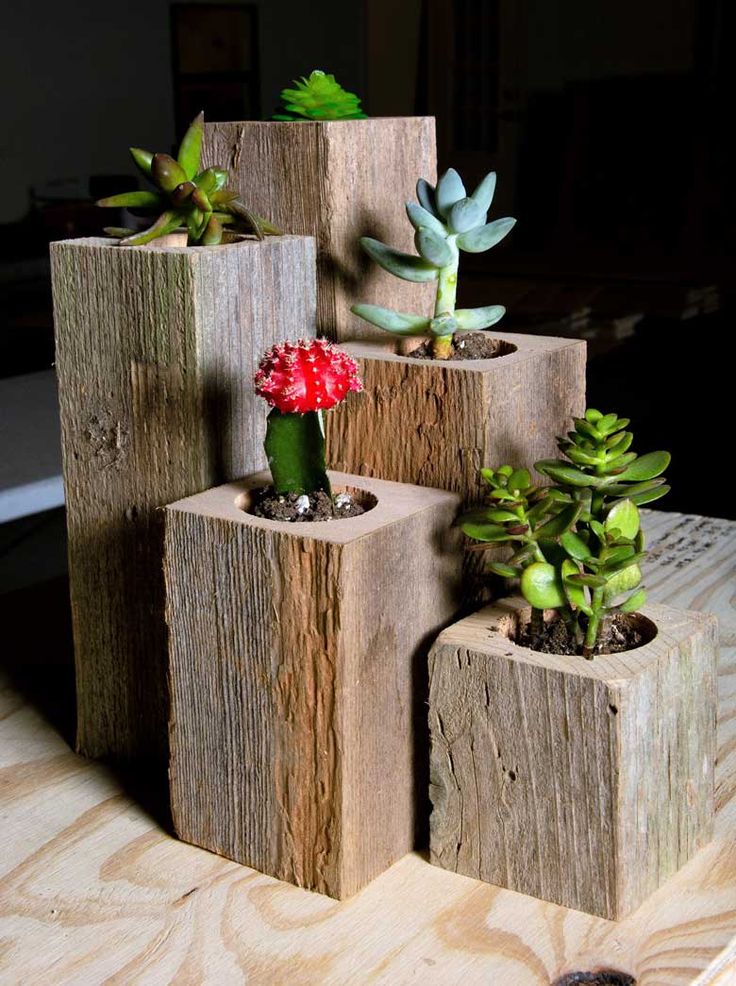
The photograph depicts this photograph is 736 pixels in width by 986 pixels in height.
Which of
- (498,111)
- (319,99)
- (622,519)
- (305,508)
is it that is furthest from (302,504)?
(498,111)

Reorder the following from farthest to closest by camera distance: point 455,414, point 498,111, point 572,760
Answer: point 498,111
point 455,414
point 572,760

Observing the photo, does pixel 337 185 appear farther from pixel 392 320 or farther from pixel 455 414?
pixel 455 414

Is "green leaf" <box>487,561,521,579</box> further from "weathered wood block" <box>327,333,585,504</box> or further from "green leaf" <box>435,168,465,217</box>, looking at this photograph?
"green leaf" <box>435,168,465,217</box>

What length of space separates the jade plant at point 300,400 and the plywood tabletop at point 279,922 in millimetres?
290

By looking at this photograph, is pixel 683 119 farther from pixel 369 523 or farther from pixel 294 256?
pixel 369 523

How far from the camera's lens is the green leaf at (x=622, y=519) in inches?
35.8

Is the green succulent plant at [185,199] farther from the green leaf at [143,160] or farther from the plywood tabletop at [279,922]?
the plywood tabletop at [279,922]

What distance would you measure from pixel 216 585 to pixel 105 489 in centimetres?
19

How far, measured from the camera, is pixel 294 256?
106 centimetres

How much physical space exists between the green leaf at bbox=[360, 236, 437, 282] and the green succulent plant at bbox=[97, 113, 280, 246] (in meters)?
0.09

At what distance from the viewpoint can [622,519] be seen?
916 mm

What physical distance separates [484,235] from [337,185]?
142 millimetres

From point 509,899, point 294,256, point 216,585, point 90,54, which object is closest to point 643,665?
point 509,899

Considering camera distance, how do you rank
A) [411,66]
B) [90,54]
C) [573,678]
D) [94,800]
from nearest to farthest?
[573,678]
[94,800]
[90,54]
[411,66]
